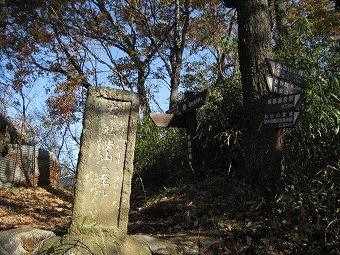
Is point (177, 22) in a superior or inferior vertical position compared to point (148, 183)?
superior

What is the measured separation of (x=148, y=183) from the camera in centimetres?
880

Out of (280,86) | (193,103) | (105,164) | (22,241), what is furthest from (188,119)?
(22,241)

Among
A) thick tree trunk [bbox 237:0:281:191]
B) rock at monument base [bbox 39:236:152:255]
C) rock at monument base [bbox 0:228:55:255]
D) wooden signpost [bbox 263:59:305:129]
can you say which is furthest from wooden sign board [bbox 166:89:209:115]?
rock at monument base [bbox 0:228:55:255]

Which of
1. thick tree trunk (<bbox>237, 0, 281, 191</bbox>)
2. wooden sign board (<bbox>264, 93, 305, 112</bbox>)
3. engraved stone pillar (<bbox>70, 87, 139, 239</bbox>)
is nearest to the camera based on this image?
engraved stone pillar (<bbox>70, 87, 139, 239</bbox>)

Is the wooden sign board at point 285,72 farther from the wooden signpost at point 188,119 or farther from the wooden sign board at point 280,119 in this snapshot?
the wooden signpost at point 188,119

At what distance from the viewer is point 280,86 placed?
486 centimetres

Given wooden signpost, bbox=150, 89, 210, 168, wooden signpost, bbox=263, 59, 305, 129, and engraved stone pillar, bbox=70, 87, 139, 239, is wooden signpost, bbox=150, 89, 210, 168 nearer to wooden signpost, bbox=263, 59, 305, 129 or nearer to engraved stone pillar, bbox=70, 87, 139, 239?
wooden signpost, bbox=263, 59, 305, 129

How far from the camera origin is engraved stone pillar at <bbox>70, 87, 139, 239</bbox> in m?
3.89

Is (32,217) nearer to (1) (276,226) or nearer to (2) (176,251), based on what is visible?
(2) (176,251)

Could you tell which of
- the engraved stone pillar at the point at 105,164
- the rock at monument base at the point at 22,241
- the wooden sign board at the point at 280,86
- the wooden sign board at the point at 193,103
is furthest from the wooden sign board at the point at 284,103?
the rock at monument base at the point at 22,241

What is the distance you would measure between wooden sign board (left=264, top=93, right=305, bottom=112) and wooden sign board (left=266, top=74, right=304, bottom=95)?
0.13 meters

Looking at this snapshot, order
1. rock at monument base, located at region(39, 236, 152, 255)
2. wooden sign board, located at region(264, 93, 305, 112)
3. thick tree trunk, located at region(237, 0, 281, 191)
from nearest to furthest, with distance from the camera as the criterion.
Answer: rock at monument base, located at region(39, 236, 152, 255)
wooden sign board, located at region(264, 93, 305, 112)
thick tree trunk, located at region(237, 0, 281, 191)

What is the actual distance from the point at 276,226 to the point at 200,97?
2.65 meters

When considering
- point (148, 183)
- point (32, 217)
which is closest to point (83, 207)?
point (32, 217)
